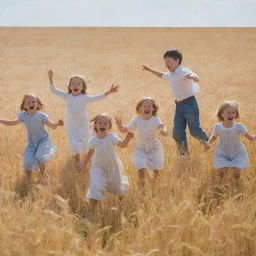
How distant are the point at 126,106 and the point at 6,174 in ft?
16.5

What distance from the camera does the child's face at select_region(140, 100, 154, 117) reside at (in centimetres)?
474

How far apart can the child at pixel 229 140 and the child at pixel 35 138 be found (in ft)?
6.08

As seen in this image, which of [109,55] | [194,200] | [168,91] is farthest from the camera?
[109,55]

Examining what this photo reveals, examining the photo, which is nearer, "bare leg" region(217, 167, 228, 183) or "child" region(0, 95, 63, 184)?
"bare leg" region(217, 167, 228, 183)

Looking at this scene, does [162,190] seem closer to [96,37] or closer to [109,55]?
[109,55]

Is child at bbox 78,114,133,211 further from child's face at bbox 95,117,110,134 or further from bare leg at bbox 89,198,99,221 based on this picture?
bare leg at bbox 89,198,99,221

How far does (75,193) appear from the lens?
14.1 feet

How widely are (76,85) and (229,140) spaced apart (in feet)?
6.85

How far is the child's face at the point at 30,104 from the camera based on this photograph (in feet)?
16.5

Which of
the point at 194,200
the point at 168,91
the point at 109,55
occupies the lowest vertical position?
the point at 194,200

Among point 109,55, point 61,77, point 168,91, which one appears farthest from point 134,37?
point 168,91

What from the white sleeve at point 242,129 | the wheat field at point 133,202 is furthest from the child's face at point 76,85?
the white sleeve at point 242,129

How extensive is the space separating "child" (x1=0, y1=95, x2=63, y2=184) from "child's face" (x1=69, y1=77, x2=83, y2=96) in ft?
1.77

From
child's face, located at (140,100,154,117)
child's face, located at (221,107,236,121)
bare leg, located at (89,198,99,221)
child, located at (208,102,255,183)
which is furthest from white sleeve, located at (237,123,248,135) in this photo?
bare leg, located at (89,198,99,221)
